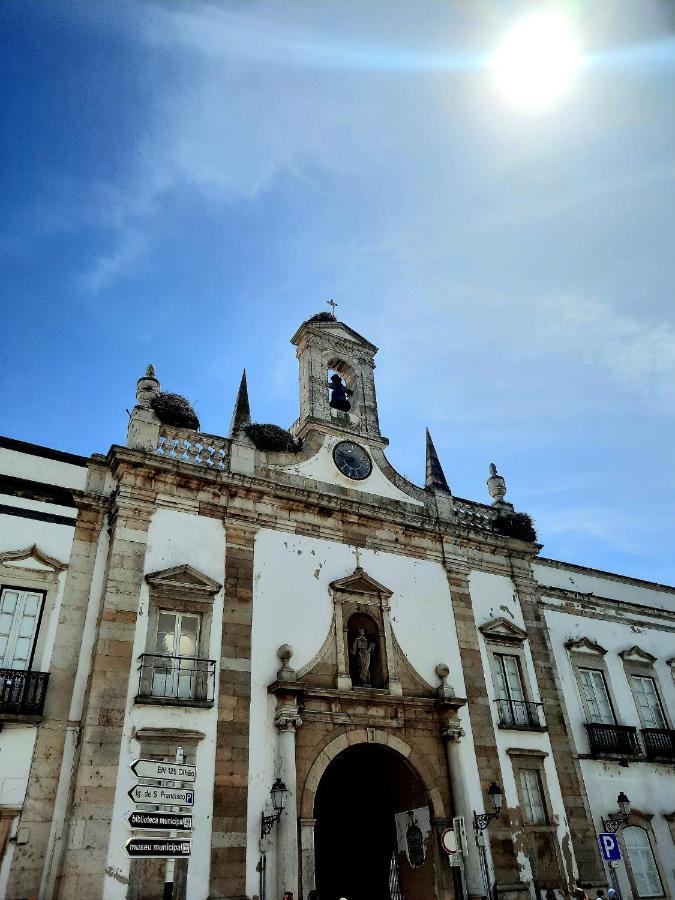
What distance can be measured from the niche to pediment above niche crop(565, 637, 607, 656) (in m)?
5.82

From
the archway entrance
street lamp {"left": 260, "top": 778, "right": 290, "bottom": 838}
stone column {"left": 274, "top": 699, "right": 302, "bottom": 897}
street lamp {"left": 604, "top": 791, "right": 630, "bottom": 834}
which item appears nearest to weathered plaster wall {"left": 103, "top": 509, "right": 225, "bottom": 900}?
street lamp {"left": 260, "top": 778, "right": 290, "bottom": 838}

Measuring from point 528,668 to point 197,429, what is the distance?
905 cm

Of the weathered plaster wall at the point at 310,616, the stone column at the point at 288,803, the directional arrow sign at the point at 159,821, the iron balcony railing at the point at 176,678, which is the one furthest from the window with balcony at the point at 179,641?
the directional arrow sign at the point at 159,821

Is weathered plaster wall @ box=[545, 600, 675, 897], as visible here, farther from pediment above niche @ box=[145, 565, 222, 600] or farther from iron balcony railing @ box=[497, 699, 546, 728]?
pediment above niche @ box=[145, 565, 222, 600]

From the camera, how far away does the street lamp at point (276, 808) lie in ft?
36.3

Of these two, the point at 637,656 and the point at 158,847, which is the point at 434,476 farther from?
the point at 158,847

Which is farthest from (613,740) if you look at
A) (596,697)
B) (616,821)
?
(616,821)

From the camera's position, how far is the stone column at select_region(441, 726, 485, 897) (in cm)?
1224

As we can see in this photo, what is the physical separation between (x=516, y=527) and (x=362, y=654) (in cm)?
610

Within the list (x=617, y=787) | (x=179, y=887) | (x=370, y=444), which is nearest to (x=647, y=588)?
(x=617, y=787)

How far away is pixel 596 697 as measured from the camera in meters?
16.9

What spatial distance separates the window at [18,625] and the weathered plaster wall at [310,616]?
12.1 feet

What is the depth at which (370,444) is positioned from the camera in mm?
16812

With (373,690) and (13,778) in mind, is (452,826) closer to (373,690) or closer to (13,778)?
(373,690)
